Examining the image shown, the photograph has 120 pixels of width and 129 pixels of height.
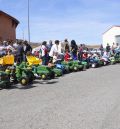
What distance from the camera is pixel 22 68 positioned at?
51.8 ft

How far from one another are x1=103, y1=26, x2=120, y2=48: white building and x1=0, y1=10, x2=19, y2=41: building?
19.8 metres

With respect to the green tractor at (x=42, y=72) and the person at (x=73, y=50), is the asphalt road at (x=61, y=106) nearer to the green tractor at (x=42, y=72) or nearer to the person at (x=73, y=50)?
the green tractor at (x=42, y=72)

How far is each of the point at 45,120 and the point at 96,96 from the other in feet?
11.8

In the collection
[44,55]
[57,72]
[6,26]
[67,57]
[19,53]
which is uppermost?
[6,26]

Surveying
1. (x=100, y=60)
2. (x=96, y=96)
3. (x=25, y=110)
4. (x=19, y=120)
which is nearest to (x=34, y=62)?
(x=96, y=96)

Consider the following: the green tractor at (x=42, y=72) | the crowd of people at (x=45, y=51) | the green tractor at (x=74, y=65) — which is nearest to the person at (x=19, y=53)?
the crowd of people at (x=45, y=51)

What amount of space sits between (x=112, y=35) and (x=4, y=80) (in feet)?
168

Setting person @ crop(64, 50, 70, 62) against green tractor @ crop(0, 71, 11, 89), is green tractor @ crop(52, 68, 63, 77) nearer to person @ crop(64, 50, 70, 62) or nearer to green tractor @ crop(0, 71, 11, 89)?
person @ crop(64, 50, 70, 62)

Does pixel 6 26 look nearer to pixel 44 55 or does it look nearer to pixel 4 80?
pixel 44 55

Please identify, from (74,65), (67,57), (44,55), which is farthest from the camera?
(67,57)

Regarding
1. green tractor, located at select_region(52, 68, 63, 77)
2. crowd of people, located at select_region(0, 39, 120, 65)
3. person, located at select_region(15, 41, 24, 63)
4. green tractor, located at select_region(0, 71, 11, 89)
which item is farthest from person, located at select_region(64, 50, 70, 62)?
green tractor, located at select_region(0, 71, 11, 89)

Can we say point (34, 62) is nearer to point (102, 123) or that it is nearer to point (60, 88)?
point (60, 88)

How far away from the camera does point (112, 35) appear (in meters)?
64.4

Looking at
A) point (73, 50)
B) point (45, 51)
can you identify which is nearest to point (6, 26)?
point (73, 50)
